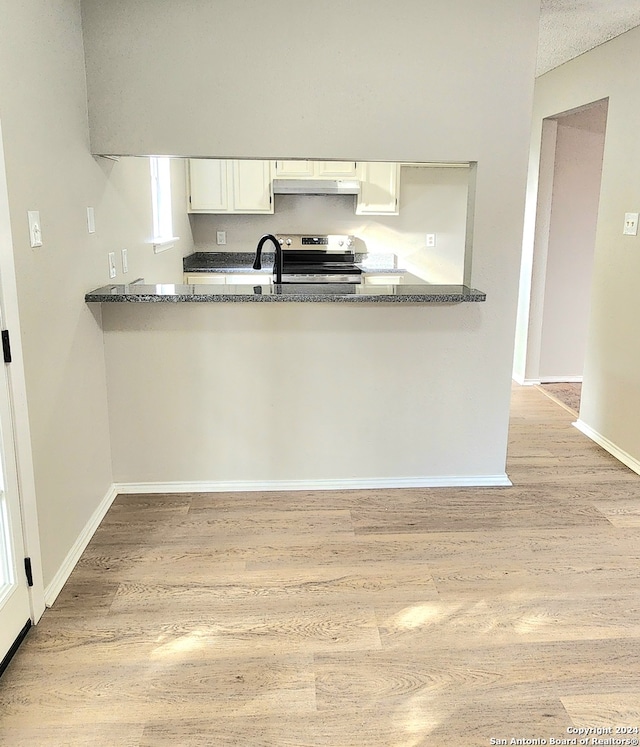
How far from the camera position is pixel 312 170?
199 inches

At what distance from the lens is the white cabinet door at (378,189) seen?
5203 millimetres

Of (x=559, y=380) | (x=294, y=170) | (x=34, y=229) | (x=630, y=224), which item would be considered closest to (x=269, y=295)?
(x=34, y=229)

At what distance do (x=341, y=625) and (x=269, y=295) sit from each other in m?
1.50

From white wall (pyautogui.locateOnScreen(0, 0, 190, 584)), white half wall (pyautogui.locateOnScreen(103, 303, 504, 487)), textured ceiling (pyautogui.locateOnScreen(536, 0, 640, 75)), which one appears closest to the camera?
white wall (pyautogui.locateOnScreen(0, 0, 190, 584))

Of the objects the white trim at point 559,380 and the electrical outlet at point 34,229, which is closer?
the electrical outlet at point 34,229

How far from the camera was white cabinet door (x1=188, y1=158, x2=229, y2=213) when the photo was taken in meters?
5.02

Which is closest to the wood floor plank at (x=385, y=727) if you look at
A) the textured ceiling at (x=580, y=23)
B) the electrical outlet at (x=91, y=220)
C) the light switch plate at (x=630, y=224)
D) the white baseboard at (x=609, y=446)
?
the electrical outlet at (x=91, y=220)

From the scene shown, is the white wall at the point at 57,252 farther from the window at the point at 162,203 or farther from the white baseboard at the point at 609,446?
the white baseboard at the point at 609,446

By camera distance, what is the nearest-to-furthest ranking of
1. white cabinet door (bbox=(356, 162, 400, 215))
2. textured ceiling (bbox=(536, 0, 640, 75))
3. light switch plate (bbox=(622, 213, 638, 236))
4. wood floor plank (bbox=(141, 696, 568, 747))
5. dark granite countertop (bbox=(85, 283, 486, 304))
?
wood floor plank (bbox=(141, 696, 568, 747)), dark granite countertop (bbox=(85, 283, 486, 304)), textured ceiling (bbox=(536, 0, 640, 75)), light switch plate (bbox=(622, 213, 638, 236)), white cabinet door (bbox=(356, 162, 400, 215))

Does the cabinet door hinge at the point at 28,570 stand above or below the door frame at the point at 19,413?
below

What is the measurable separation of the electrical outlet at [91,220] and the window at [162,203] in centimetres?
124

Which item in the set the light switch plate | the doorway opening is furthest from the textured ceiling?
the light switch plate

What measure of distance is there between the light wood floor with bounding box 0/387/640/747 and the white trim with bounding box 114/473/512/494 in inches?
2.5

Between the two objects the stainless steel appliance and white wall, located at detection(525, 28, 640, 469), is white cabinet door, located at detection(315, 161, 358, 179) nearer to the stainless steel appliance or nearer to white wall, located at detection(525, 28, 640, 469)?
the stainless steel appliance
